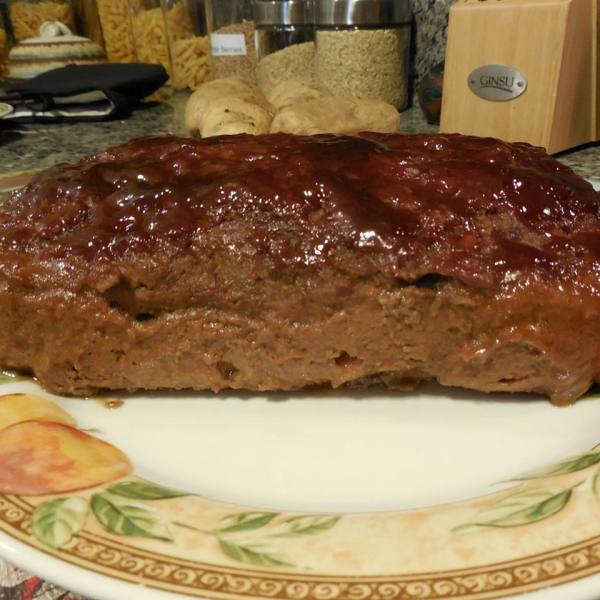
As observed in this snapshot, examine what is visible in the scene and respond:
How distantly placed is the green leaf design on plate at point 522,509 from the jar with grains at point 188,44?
420 centimetres

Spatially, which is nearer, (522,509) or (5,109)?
(522,509)

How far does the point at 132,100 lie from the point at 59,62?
1209mm

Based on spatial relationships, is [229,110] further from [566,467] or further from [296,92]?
[566,467]

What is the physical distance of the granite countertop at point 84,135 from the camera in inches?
155

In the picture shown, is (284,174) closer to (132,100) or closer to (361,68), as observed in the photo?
(361,68)

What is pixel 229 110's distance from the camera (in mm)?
3270

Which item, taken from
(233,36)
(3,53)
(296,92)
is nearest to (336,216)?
(296,92)

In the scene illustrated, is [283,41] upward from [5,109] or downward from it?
upward

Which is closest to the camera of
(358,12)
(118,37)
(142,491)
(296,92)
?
(142,491)

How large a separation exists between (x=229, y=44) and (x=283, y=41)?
0.39 metres

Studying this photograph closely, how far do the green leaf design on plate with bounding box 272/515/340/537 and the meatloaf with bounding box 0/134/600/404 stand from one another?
16.9 inches

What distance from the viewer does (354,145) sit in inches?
63.1

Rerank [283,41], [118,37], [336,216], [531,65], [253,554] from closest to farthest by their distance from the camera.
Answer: [253,554] → [336,216] → [531,65] → [283,41] → [118,37]

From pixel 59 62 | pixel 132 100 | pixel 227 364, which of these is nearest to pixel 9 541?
pixel 227 364
